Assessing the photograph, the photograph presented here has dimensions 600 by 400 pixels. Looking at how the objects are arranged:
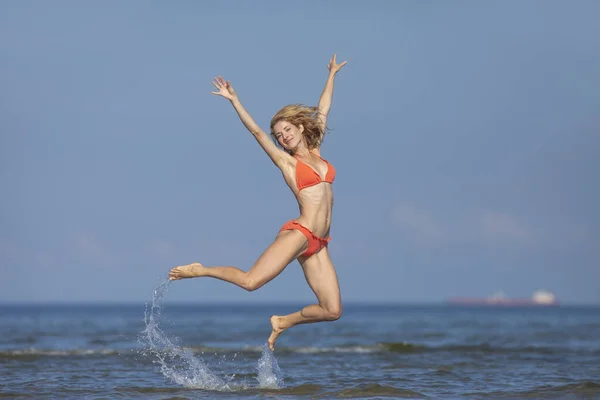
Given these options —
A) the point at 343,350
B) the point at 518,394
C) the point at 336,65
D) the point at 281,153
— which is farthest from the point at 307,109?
the point at 343,350

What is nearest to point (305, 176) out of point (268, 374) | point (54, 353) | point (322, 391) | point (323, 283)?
point (323, 283)

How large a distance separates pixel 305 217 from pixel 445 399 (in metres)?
2.88

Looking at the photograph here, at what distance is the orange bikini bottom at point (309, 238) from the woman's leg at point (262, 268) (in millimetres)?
47

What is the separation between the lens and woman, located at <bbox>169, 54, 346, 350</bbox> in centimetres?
927

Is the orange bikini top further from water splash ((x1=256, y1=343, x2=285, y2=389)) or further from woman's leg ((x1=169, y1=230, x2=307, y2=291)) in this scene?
water splash ((x1=256, y1=343, x2=285, y2=389))

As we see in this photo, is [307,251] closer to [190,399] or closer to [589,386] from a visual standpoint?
[190,399]

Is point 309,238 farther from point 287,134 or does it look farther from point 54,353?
point 54,353

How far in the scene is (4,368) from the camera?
15.9m

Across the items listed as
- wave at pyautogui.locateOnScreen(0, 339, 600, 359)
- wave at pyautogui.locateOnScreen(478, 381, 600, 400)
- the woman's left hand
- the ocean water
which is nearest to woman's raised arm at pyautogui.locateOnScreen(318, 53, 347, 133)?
the woman's left hand

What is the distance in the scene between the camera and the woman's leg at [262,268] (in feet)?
30.2

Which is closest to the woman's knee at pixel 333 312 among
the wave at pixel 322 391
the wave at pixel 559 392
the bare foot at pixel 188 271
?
the wave at pixel 322 391

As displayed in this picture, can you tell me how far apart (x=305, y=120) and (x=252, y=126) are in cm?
74

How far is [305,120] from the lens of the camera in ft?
31.8

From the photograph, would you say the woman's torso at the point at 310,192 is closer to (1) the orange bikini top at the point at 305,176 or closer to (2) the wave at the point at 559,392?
(1) the orange bikini top at the point at 305,176
